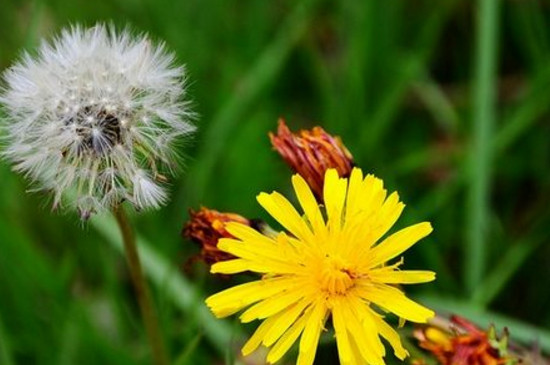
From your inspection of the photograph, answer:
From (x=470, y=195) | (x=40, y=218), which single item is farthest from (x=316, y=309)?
(x=40, y=218)

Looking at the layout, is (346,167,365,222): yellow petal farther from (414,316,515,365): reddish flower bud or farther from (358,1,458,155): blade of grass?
(358,1,458,155): blade of grass

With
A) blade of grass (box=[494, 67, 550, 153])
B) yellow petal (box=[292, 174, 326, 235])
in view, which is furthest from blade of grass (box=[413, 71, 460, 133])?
yellow petal (box=[292, 174, 326, 235])

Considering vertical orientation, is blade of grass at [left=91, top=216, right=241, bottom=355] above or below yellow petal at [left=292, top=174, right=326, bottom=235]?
above

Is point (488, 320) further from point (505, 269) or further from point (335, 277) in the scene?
point (335, 277)

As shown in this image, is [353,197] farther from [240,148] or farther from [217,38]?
[217,38]

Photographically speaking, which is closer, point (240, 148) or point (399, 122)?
point (240, 148)

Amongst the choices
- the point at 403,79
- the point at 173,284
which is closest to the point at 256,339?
the point at 173,284
